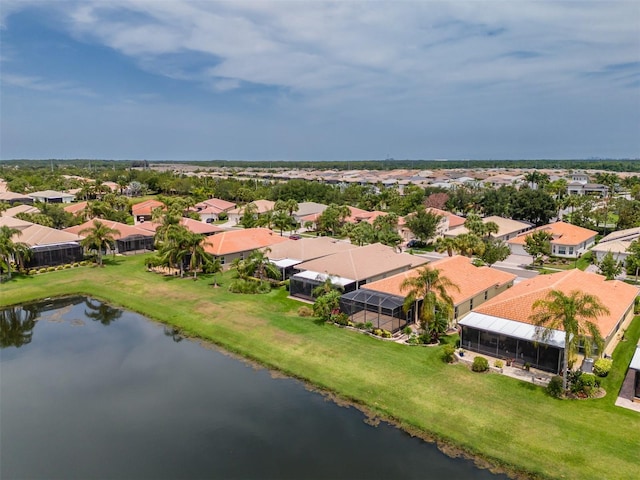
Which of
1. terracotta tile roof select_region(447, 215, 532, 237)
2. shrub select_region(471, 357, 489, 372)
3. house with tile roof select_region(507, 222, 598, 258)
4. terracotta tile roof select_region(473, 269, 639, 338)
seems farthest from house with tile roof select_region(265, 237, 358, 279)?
house with tile roof select_region(507, 222, 598, 258)

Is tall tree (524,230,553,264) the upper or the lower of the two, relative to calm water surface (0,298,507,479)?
upper

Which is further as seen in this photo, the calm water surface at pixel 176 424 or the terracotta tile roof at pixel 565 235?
the terracotta tile roof at pixel 565 235

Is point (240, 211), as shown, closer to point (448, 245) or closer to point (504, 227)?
point (504, 227)

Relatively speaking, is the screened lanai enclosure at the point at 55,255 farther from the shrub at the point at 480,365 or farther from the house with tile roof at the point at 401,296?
the shrub at the point at 480,365

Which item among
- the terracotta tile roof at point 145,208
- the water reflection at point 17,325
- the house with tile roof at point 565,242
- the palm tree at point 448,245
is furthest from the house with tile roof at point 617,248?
the terracotta tile roof at point 145,208

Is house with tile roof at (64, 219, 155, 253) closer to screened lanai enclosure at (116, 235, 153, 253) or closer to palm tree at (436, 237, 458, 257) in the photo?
screened lanai enclosure at (116, 235, 153, 253)

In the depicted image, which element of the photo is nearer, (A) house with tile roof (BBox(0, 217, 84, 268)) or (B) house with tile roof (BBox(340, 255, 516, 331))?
(B) house with tile roof (BBox(340, 255, 516, 331))

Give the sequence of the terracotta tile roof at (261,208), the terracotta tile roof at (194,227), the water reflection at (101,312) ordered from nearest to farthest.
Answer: the water reflection at (101,312) < the terracotta tile roof at (194,227) < the terracotta tile roof at (261,208)

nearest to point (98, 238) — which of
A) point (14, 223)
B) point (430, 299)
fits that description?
point (14, 223)
